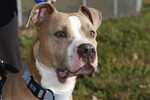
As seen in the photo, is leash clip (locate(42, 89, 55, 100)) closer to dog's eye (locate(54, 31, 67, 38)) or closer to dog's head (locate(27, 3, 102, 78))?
dog's head (locate(27, 3, 102, 78))

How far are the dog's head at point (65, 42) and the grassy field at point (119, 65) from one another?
1.78 metres

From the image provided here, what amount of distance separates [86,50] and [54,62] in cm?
29

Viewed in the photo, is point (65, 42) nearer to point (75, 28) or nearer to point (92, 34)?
point (75, 28)

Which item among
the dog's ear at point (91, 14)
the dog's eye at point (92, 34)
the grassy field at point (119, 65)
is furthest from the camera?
the grassy field at point (119, 65)

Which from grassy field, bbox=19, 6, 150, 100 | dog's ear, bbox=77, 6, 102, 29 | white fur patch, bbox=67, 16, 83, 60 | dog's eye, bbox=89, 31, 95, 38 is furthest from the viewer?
grassy field, bbox=19, 6, 150, 100

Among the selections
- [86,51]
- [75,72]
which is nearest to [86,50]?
[86,51]

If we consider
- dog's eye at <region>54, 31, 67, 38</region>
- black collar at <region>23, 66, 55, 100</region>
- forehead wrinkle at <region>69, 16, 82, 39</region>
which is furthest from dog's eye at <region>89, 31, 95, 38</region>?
black collar at <region>23, 66, 55, 100</region>

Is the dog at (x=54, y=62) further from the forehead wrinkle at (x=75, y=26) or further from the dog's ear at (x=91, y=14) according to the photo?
the dog's ear at (x=91, y=14)

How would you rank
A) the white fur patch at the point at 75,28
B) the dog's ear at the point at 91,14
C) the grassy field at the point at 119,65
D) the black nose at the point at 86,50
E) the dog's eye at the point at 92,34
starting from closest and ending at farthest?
the black nose at the point at 86,50 < the white fur patch at the point at 75,28 < the dog's eye at the point at 92,34 < the dog's ear at the point at 91,14 < the grassy field at the point at 119,65

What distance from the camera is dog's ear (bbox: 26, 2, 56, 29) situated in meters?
3.60

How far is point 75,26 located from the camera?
11.5 ft

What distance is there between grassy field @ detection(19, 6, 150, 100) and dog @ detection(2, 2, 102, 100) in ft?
5.74

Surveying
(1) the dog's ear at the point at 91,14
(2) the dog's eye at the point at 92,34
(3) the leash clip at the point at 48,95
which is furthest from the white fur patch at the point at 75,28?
(3) the leash clip at the point at 48,95

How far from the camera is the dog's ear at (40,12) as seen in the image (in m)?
3.60
